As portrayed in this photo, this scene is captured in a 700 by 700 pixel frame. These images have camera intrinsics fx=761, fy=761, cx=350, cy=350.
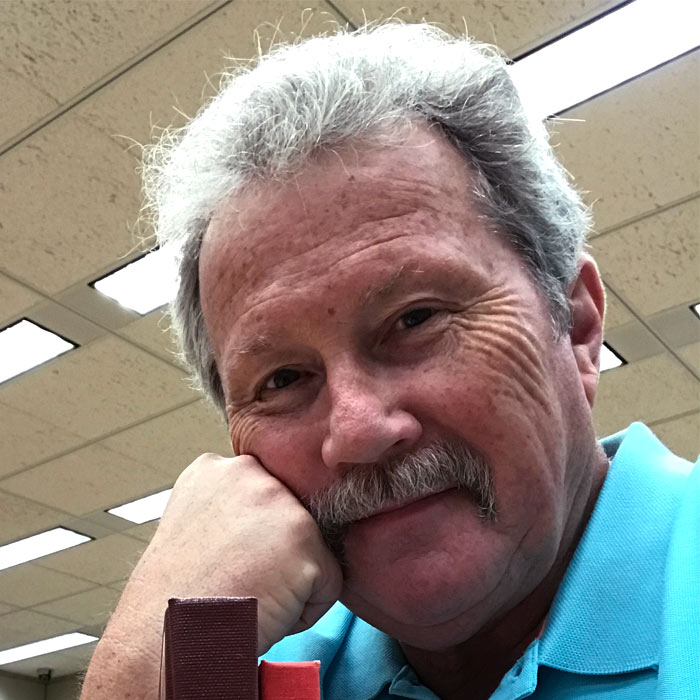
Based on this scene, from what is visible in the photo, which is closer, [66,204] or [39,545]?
[66,204]

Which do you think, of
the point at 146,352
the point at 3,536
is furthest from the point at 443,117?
the point at 3,536

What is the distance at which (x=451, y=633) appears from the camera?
0.70 m

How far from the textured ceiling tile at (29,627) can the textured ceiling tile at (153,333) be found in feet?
12.3

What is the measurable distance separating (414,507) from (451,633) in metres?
0.13

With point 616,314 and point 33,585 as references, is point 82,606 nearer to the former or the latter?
point 33,585

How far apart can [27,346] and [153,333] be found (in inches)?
19.2

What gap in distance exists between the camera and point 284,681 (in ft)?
1.22

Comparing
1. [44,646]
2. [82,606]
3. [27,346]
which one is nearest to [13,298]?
[27,346]

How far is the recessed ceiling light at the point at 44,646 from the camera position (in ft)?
20.2

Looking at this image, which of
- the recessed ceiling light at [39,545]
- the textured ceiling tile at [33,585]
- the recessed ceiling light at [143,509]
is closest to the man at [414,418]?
the recessed ceiling light at [143,509]

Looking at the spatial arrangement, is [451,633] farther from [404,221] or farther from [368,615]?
[404,221]

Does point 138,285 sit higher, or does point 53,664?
point 138,285

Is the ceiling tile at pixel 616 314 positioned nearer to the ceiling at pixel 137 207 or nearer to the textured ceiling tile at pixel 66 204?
the ceiling at pixel 137 207

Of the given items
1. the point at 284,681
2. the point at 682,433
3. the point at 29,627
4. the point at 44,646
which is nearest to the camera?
the point at 284,681
